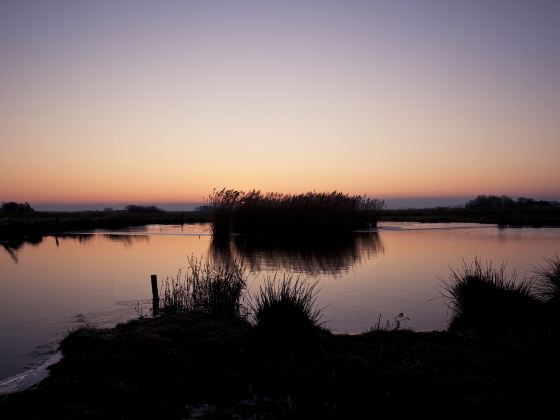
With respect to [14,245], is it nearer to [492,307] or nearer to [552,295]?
[492,307]

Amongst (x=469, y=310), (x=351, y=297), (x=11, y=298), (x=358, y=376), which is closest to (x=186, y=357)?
(x=358, y=376)

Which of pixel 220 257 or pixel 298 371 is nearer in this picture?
pixel 298 371

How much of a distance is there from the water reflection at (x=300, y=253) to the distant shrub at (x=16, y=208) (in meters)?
98.6

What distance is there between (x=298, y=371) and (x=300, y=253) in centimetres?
2188

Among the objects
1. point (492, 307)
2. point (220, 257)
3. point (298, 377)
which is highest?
point (492, 307)

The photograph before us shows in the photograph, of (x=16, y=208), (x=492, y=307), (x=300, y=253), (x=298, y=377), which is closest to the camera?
(x=298, y=377)

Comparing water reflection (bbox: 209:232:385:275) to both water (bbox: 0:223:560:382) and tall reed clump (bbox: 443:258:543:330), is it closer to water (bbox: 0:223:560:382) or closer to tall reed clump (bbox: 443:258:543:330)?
water (bbox: 0:223:560:382)

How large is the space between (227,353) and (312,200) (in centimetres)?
3469

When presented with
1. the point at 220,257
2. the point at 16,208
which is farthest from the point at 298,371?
the point at 16,208

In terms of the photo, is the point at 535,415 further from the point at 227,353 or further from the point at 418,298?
the point at 418,298

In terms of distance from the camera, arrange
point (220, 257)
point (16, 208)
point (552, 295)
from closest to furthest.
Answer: point (552, 295) → point (220, 257) → point (16, 208)

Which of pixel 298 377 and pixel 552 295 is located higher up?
pixel 552 295

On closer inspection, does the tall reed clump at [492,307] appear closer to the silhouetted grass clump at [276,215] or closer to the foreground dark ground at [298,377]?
the foreground dark ground at [298,377]

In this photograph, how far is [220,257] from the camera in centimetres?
2700
